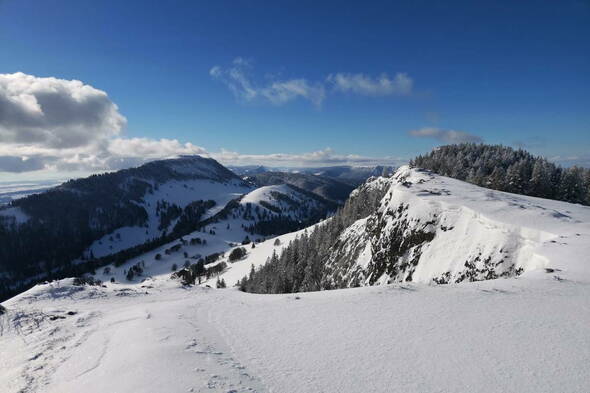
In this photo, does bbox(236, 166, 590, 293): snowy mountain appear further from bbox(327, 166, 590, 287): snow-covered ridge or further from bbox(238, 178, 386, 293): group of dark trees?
bbox(238, 178, 386, 293): group of dark trees

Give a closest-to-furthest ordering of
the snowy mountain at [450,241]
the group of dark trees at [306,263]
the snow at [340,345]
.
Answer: the snow at [340,345] → the snowy mountain at [450,241] → the group of dark trees at [306,263]

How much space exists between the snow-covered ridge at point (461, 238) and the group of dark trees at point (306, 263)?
12.9 m

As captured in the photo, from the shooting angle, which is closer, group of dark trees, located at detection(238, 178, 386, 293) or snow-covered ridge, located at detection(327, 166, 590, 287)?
snow-covered ridge, located at detection(327, 166, 590, 287)

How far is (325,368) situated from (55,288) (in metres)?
44.3

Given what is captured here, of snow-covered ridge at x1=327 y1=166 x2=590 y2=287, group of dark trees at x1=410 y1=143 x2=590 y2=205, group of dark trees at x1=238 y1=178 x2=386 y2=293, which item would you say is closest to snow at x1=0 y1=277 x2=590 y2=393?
snow-covered ridge at x1=327 y1=166 x2=590 y2=287

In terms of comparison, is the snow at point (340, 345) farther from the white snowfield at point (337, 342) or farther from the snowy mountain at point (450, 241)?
the snowy mountain at point (450, 241)

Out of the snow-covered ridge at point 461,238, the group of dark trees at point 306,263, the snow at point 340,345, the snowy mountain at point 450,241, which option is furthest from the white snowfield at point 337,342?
the group of dark trees at point 306,263

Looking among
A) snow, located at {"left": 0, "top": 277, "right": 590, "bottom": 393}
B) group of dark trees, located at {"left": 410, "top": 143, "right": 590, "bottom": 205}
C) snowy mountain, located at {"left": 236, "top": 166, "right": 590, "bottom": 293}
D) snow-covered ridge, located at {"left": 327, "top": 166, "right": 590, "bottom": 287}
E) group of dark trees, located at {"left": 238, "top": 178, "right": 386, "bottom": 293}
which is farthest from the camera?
group of dark trees, located at {"left": 238, "top": 178, "right": 386, "bottom": 293}

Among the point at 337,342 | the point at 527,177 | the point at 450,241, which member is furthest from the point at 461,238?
the point at 527,177

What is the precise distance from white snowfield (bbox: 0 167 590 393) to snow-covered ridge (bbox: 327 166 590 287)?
4319mm

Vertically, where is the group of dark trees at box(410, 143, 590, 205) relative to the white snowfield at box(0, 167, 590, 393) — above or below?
above

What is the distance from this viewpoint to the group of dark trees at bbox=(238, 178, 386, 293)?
93338 millimetres

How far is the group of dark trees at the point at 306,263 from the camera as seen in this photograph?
9334cm

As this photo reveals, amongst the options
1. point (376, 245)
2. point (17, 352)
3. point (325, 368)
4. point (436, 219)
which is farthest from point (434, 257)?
point (17, 352)
